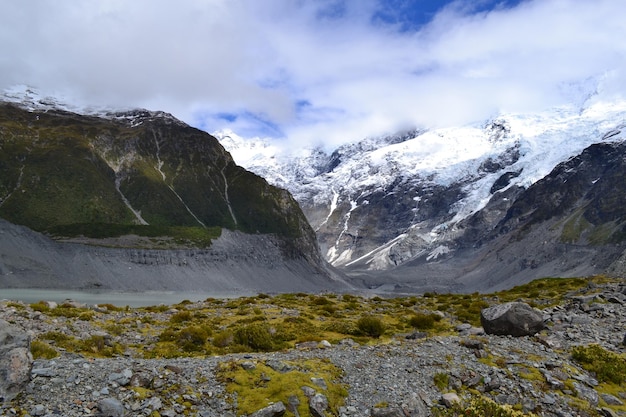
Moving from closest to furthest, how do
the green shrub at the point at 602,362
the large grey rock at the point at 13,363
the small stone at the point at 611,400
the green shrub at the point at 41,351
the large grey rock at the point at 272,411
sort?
the large grey rock at the point at 13,363, the large grey rock at the point at 272,411, the green shrub at the point at 41,351, the small stone at the point at 611,400, the green shrub at the point at 602,362

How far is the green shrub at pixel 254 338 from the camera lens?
1029 inches

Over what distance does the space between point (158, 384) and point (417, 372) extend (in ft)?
32.0

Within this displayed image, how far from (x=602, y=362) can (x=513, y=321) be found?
499 centimetres

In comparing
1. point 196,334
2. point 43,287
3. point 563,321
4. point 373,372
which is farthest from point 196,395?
point 43,287

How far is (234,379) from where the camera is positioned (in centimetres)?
1683

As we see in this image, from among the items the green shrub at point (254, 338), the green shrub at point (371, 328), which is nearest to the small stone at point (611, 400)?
the green shrub at point (371, 328)

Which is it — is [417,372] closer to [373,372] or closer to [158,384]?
[373,372]

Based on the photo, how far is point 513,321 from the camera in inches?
1076

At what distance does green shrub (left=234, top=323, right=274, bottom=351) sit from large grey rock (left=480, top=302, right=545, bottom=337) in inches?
470

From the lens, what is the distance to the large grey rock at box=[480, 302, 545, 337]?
27.2 m

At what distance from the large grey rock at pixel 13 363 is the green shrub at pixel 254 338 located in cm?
1181

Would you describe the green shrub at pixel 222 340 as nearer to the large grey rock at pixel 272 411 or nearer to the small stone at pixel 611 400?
the large grey rock at pixel 272 411

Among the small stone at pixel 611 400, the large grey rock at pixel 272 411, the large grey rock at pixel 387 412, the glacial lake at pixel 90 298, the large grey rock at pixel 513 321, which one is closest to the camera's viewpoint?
the large grey rock at pixel 272 411

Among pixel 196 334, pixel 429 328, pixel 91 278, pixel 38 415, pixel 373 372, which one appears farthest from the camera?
pixel 91 278
